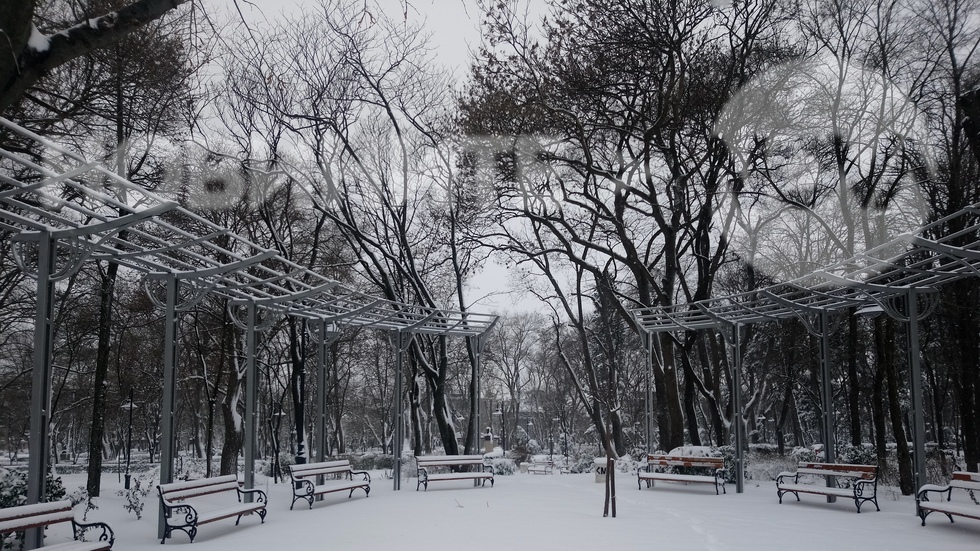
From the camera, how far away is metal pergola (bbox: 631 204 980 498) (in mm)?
8643

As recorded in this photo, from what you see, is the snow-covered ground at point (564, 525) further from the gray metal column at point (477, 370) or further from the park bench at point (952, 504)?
the gray metal column at point (477, 370)

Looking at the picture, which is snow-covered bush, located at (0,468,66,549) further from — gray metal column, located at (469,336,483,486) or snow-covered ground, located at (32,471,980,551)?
gray metal column, located at (469,336,483,486)

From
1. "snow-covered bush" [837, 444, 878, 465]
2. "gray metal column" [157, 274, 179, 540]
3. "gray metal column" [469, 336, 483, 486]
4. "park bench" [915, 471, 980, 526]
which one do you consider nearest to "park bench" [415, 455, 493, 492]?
"gray metal column" [469, 336, 483, 486]

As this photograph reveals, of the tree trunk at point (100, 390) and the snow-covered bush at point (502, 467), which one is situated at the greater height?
the tree trunk at point (100, 390)

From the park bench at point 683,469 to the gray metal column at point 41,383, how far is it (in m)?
10.6

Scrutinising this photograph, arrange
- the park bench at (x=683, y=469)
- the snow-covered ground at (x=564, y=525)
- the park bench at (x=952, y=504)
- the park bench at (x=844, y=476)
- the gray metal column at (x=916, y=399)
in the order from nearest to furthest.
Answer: the snow-covered ground at (x=564, y=525)
the park bench at (x=952, y=504)
the gray metal column at (x=916, y=399)
the park bench at (x=844, y=476)
the park bench at (x=683, y=469)

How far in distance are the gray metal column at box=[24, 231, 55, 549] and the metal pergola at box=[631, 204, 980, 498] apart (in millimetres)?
9209

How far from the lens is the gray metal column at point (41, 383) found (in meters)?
6.80

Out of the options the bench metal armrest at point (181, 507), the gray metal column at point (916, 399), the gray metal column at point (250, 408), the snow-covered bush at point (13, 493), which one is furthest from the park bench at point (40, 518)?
the gray metal column at point (916, 399)

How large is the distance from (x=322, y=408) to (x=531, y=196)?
298 inches

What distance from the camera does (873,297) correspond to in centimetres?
1102

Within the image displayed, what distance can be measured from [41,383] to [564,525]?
20.6 feet

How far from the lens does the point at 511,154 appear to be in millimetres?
16766

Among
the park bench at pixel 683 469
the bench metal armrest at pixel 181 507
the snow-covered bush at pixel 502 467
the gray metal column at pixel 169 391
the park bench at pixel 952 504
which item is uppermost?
the gray metal column at pixel 169 391
